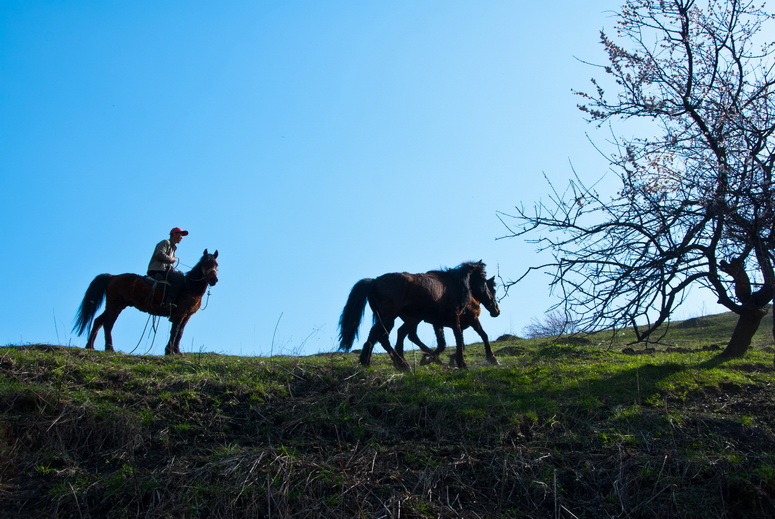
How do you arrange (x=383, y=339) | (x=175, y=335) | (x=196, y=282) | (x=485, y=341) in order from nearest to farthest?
(x=383, y=339) → (x=485, y=341) → (x=175, y=335) → (x=196, y=282)

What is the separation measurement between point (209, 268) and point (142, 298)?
1410 mm

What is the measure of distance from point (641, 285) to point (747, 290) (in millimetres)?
3243

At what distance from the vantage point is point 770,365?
10078 millimetres

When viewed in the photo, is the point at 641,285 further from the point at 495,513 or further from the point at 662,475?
the point at 495,513

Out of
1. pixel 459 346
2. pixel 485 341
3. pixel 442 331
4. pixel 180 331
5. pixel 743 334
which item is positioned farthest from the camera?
pixel 442 331

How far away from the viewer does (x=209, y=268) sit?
12625 millimetres

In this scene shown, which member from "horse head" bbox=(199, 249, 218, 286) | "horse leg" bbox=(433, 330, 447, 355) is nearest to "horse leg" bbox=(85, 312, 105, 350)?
"horse head" bbox=(199, 249, 218, 286)

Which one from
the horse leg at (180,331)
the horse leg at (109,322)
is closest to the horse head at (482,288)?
the horse leg at (180,331)

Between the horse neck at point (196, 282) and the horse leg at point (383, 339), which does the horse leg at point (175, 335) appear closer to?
the horse neck at point (196, 282)

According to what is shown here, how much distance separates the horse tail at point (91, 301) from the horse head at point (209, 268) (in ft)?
6.37

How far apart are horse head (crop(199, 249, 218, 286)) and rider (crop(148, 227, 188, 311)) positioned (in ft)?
1.49

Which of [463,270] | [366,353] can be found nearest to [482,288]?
[463,270]

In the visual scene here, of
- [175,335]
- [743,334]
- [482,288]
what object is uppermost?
[482,288]

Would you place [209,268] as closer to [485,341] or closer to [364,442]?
[485,341]
